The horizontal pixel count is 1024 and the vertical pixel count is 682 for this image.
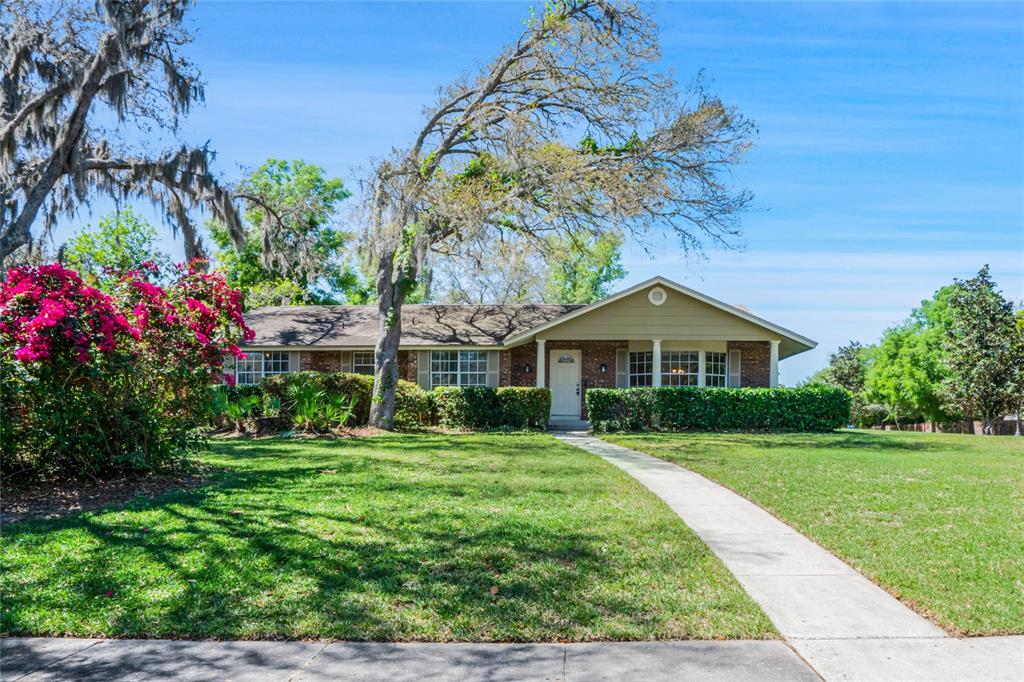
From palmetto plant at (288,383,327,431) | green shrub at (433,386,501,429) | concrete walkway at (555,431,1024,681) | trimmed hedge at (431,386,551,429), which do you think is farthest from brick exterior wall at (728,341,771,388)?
concrete walkway at (555,431,1024,681)

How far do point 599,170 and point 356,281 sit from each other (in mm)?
25504

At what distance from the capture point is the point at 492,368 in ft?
81.8

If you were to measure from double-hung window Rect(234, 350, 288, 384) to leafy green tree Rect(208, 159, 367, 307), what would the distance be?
274cm

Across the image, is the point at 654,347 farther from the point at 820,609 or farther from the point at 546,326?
the point at 820,609

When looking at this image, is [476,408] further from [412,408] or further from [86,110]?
[86,110]

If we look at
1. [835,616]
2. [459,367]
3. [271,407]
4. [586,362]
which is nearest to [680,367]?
[586,362]

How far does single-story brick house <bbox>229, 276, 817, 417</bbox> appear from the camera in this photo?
76.9ft

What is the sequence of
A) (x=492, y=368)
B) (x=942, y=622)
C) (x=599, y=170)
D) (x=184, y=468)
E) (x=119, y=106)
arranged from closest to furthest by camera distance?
(x=942, y=622) < (x=184, y=468) < (x=119, y=106) < (x=599, y=170) < (x=492, y=368)

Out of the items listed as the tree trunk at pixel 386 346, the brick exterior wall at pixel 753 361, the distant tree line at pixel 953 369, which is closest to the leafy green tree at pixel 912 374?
the distant tree line at pixel 953 369

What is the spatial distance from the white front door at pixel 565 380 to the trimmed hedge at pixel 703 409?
12.9ft

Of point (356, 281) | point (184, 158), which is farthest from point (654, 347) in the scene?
point (356, 281)

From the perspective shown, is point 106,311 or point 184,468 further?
point 184,468

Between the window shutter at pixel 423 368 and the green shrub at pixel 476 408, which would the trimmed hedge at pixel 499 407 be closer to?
the green shrub at pixel 476 408

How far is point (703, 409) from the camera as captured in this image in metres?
21.1
